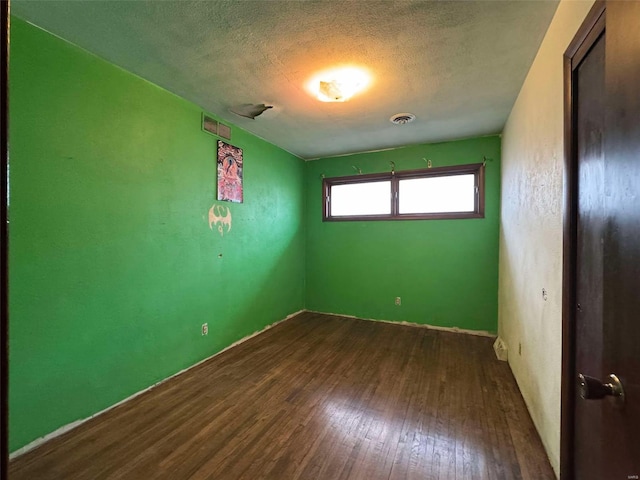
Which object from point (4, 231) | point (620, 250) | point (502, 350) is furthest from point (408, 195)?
point (4, 231)

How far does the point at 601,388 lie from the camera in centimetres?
65

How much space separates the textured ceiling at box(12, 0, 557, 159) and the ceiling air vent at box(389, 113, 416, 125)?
0.10 m

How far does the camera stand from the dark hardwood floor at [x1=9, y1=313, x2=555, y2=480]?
1435 millimetres

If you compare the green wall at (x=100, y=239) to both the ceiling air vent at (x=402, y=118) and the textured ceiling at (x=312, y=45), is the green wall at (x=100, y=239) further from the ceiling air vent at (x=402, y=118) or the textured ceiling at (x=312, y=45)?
the ceiling air vent at (x=402, y=118)

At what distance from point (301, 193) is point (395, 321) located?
2.43 m

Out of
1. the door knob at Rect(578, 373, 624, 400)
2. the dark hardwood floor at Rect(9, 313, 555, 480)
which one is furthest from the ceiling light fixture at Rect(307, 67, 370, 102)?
the dark hardwood floor at Rect(9, 313, 555, 480)

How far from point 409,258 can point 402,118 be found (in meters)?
1.84

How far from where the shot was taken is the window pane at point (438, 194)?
348 centimetres

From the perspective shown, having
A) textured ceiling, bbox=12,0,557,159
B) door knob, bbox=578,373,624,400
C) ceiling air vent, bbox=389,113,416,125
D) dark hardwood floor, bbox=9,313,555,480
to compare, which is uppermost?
ceiling air vent, bbox=389,113,416,125

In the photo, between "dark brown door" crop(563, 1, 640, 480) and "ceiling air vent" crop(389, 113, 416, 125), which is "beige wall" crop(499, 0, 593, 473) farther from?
"ceiling air vent" crop(389, 113, 416, 125)

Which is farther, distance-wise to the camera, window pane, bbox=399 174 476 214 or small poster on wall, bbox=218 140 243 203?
window pane, bbox=399 174 476 214

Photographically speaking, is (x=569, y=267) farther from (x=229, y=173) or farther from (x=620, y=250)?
(x=229, y=173)

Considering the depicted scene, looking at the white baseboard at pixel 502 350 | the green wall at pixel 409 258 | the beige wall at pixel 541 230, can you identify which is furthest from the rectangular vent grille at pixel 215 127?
the white baseboard at pixel 502 350

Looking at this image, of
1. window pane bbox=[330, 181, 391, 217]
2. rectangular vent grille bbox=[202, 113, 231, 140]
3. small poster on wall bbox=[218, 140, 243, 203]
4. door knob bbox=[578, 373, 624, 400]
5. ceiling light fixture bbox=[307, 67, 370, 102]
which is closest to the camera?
door knob bbox=[578, 373, 624, 400]
